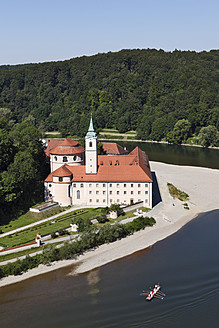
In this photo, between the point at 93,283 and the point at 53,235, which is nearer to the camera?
the point at 93,283

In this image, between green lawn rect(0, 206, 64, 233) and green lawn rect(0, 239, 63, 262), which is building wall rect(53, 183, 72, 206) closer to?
green lawn rect(0, 206, 64, 233)

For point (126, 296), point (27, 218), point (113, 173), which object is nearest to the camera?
point (126, 296)

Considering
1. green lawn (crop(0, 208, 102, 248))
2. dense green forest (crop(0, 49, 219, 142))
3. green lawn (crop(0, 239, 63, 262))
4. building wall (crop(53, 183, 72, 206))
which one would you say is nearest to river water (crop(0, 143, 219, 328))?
green lawn (crop(0, 239, 63, 262))

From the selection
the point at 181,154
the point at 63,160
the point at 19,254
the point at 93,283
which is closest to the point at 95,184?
the point at 63,160

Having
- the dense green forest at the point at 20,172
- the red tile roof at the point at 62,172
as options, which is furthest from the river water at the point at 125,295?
the red tile roof at the point at 62,172

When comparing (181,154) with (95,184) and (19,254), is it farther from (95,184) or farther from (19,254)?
(19,254)

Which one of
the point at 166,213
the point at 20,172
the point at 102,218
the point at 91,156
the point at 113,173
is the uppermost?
the point at 91,156

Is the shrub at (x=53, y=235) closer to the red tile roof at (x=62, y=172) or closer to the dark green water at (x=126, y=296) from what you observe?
the dark green water at (x=126, y=296)
